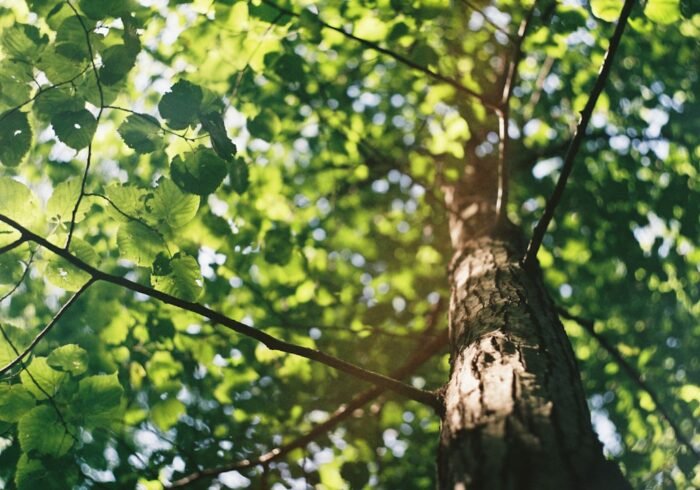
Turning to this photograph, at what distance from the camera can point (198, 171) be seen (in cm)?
166

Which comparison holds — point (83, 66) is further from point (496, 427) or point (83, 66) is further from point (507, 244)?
point (507, 244)

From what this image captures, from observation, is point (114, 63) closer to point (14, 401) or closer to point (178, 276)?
point (178, 276)

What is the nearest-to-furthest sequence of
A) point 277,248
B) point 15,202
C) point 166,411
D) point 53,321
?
point 53,321
point 15,202
point 166,411
point 277,248

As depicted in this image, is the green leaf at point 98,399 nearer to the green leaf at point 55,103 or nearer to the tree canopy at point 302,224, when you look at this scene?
the tree canopy at point 302,224

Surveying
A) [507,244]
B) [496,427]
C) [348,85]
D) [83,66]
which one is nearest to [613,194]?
[507,244]

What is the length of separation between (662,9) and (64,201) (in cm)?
215

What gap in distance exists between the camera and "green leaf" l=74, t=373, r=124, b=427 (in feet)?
5.39

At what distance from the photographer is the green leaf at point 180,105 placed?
1578mm

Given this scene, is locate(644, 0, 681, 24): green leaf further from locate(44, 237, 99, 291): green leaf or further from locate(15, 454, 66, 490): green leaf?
locate(15, 454, 66, 490): green leaf

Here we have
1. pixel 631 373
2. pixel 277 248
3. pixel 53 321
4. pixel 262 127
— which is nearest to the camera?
pixel 53 321

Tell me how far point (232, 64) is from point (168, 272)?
1482mm

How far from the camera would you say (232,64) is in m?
2.71

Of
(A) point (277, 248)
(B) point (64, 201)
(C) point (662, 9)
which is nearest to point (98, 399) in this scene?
(B) point (64, 201)

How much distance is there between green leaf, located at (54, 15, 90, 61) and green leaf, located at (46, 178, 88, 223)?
1.23 feet
